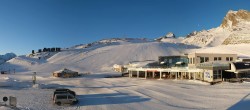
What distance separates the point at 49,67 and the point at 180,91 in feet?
317

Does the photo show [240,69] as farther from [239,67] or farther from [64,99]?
[64,99]

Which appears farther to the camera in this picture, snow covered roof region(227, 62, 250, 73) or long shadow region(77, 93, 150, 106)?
snow covered roof region(227, 62, 250, 73)

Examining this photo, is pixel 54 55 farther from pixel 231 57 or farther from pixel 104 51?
pixel 231 57

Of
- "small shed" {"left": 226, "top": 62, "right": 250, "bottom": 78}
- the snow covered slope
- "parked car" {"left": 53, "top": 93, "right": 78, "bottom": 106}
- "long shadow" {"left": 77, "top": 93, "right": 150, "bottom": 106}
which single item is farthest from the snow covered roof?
the snow covered slope

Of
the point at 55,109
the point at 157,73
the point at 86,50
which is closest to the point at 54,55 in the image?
the point at 86,50

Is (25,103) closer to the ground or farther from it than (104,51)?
closer to the ground

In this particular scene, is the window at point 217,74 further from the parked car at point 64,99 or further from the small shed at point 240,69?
the parked car at point 64,99

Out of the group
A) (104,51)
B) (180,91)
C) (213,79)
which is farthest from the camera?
(104,51)

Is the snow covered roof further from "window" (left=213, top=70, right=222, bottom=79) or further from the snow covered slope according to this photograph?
the snow covered slope

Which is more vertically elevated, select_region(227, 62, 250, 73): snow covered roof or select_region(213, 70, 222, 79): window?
select_region(227, 62, 250, 73): snow covered roof

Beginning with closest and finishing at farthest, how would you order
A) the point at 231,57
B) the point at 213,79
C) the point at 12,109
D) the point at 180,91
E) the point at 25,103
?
the point at 12,109 → the point at 25,103 → the point at 180,91 → the point at 213,79 → the point at 231,57

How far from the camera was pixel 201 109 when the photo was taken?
31.3 metres

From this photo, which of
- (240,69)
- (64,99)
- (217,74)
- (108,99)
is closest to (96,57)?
(217,74)

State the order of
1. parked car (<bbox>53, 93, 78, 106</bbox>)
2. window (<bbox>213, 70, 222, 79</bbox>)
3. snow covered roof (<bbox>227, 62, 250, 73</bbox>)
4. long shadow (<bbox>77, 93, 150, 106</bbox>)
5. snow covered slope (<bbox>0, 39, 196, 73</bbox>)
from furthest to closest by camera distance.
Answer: snow covered slope (<bbox>0, 39, 196, 73</bbox>) < window (<bbox>213, 70, 222, 79</bbox>) < snow covered roof (<bbox>227, 62, 250, 73</bbox>) < long shadow (<bbox>77, 93, 150, 106</bbox>) < parked car (<bbox>53, 93, 78, 106</bbox>)
